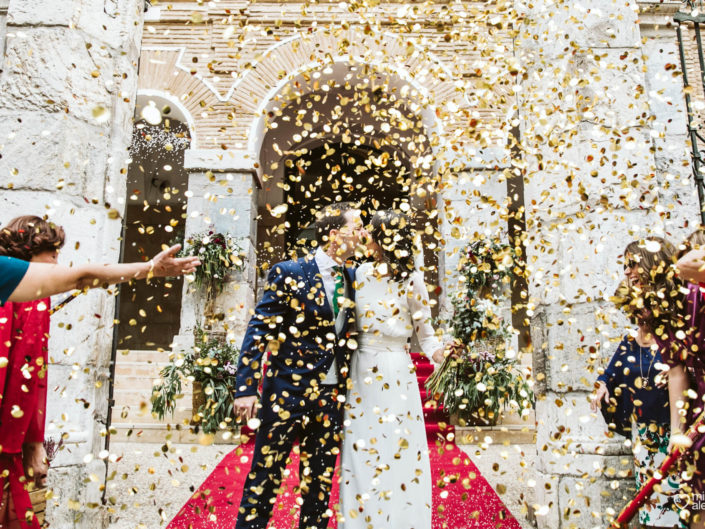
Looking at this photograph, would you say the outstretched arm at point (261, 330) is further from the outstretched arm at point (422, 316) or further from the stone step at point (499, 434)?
the stone step at point (499, 434)

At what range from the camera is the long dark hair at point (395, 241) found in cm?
250

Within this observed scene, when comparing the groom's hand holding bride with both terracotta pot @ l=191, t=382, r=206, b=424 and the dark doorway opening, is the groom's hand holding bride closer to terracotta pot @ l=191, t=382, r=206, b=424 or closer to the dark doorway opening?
terracotta pot @ l=191, t=382, r=206, b=424

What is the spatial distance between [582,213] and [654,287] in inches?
27.9

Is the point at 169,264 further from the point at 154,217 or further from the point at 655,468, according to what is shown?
the point at 154,217

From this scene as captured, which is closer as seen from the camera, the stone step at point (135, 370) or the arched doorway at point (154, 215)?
the stone step at point (135, 370)

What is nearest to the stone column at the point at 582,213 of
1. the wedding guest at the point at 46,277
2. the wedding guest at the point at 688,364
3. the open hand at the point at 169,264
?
the wedding guest at the point at 688,364

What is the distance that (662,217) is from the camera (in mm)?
2895

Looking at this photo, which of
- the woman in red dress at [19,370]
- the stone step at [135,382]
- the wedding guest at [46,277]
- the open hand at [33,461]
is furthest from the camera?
the stone step at [135,382]

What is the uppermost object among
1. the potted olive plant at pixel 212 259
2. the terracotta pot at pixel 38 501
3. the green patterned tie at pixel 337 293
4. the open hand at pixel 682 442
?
the potted olive plant at pixel 212 259

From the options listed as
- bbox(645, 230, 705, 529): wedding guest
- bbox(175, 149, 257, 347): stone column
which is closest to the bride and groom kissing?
bbox(645, 230, 705, 529): wedding guest

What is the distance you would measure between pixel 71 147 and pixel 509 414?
5.16 meters

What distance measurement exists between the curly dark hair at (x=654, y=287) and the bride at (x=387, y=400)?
94 centimetres

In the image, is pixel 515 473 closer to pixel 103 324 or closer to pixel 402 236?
pixel 402 236

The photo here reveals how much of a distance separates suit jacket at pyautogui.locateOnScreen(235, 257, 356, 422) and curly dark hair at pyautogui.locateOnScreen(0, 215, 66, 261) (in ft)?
2.98
